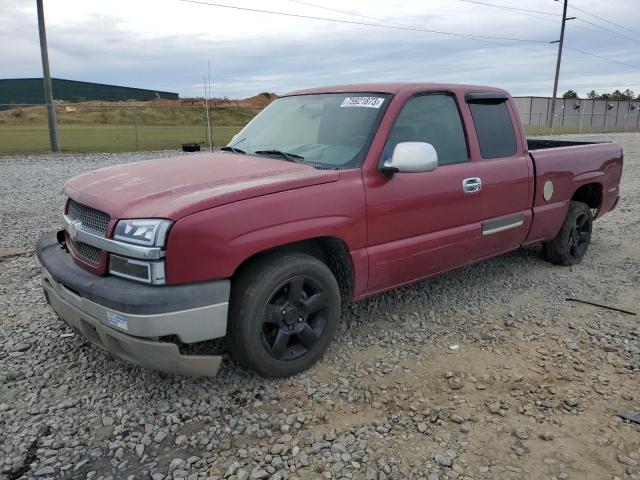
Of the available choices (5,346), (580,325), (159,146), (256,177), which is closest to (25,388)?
(5,346)

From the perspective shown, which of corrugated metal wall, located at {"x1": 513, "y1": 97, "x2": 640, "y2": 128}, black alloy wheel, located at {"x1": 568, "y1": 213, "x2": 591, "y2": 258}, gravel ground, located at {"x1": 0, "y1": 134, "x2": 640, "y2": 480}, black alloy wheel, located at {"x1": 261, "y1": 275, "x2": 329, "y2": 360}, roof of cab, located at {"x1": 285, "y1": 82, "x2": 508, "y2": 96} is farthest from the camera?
corrugated metal wall, located at {"x1": 513, "y1": 97, "x2": 640, "y2": 128}

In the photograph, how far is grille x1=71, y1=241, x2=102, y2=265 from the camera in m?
3.03

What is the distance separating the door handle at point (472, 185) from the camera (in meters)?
4.11

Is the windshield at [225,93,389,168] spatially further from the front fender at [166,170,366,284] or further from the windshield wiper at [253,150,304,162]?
the front fender at [166,170,366,284]

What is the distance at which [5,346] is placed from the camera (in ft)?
12.0

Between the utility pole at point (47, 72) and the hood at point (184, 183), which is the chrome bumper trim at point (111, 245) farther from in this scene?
the utility pole at point (47, 72)

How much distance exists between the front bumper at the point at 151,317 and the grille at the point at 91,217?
27 cm

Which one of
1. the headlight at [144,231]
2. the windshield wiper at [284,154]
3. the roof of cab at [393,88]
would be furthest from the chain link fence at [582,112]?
the headlight at [144,231]

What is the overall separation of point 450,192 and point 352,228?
3.33ft

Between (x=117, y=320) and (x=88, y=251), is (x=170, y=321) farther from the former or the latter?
(x=88, y=251)

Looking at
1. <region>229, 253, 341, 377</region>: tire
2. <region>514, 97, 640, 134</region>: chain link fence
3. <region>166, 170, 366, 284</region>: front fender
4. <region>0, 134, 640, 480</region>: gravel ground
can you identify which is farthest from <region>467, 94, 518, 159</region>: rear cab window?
<region>514, 97, 640, 134</region>: chain link fence

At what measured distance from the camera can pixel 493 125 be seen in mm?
4602

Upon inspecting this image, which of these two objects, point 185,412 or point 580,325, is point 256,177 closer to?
point 185,412

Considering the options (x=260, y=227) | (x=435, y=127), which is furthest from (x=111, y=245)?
(x=435, y=127)
